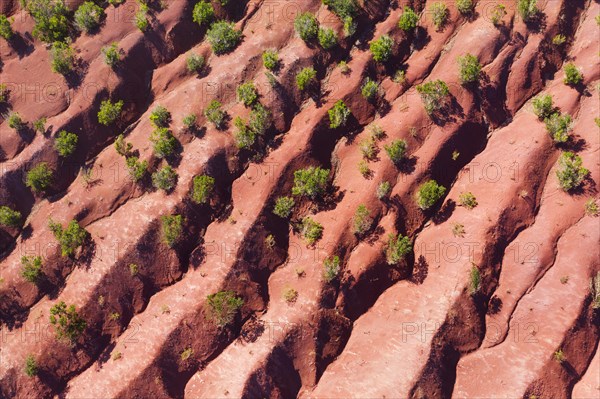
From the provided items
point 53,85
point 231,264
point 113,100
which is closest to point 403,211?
point 231,264

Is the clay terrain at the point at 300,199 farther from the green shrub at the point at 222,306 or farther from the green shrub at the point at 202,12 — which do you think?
the green shrub at the point at 202,12

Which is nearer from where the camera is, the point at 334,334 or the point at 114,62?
the point at 334,334

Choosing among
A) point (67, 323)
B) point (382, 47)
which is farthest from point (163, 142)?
point (382, 47)

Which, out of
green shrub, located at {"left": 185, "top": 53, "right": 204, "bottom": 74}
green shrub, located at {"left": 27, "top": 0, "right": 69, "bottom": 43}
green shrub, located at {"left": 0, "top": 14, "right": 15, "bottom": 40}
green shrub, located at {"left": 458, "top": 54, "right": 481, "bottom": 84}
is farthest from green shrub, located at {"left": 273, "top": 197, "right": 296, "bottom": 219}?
green shrub, located at {"left": 0, "top": 14, "right": 15, "bottom": 40}

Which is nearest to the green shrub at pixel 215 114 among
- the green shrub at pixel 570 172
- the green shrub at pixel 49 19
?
the green shrub at pixel 49 19

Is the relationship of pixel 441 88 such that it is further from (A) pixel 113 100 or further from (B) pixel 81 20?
(B) pixel 81 20

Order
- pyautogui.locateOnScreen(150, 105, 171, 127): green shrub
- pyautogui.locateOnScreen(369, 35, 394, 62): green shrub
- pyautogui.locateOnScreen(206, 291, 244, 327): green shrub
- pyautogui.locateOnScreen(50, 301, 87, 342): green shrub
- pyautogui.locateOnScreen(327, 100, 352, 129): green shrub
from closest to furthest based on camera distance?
pyautogui.locateOnScreen(206, 291, 244, 327): green shrub < pyautogui.locateOnScreen(50, 301, 87, 342): green shrub < pyautogui.locateOnScreen(327, 100, 352, 129): green shrub < pyautogui.locateOnScreen(150, 105, 171, 127): green shrub < pyautogui.locateOnScreen(369, 35, 394, 62): green shrub

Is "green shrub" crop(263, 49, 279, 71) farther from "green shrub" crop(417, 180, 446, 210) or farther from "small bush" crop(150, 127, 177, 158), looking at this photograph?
"green shrub" crop(417, 180, 446, 210)
